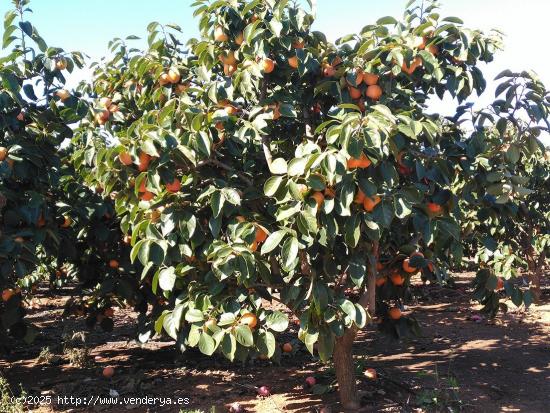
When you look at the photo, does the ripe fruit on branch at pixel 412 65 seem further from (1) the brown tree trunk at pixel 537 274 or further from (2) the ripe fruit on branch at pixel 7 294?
(1) the brown tree trunk at pixel 537 274

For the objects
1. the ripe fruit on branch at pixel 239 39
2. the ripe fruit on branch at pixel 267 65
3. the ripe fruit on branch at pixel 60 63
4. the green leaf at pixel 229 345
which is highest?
the ripe fruit on branch at pixel 60 63

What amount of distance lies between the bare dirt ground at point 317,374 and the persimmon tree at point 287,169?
0.53 meters

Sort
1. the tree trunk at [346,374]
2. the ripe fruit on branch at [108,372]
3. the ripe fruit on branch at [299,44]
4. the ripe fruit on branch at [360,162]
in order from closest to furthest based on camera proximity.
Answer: the ripe fruit on branch at [360,162]
the ripe fruit on branch at [299,44]
the tree trunk at [346,374]
the ripe fruit on branch at [108,372]

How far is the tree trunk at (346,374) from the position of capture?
3.21 meters

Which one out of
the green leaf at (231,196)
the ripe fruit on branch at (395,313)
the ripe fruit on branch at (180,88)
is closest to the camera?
the green leaf at (231,196)

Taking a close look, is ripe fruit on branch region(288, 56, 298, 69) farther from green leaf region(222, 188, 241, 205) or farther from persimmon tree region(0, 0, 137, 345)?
persimmon tree region(0, 0, 137, 345)

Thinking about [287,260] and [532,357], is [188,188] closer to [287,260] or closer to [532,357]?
[287,260]

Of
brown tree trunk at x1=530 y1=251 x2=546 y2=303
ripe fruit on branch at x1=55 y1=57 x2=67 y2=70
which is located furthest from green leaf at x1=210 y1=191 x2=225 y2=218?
brown tree trunk at x1=530 y1=251 x2=546 y2=303

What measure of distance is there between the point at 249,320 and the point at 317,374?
5.36 ft

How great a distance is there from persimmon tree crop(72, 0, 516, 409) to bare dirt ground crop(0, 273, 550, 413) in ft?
1.75

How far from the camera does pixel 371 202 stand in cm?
232

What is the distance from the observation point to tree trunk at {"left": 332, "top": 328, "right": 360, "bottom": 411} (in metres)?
3.21

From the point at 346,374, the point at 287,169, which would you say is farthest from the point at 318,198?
the point at 346,374

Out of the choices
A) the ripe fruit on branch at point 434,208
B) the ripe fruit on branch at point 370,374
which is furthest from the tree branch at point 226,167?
the ripe fruit on branch at point 370,374
